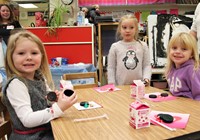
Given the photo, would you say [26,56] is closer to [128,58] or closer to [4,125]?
[4,125]

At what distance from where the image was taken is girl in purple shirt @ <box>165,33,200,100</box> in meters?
1.55

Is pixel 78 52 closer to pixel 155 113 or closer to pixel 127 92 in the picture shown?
pixel 127 92

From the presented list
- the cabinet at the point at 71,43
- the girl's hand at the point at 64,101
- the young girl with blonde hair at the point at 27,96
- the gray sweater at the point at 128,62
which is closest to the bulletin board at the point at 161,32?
the cabinet at the point at 71,43

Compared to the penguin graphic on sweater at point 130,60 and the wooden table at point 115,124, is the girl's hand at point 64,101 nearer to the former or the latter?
the wooden table at point 115,124

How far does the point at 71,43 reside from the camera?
12.3ft

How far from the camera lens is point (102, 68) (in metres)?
3.65

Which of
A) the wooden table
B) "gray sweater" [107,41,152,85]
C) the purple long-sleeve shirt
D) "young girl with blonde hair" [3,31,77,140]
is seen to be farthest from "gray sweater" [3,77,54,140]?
"gray sweater" [107,41,152,85]

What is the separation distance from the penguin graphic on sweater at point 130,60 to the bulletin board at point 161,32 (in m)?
1.16

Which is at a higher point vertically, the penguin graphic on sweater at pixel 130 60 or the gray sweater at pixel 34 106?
the penguin graphic on sweater at pixel 130 60

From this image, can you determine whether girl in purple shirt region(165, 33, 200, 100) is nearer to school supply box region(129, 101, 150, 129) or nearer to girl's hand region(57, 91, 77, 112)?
school supply box region(129, 101, 150, 129)

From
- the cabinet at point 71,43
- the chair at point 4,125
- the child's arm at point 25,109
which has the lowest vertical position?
the chair at point 4,125

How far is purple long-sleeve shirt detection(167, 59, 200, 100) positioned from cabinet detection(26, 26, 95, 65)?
7.25ft

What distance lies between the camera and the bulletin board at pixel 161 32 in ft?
11.4

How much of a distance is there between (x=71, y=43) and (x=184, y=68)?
242 cm
